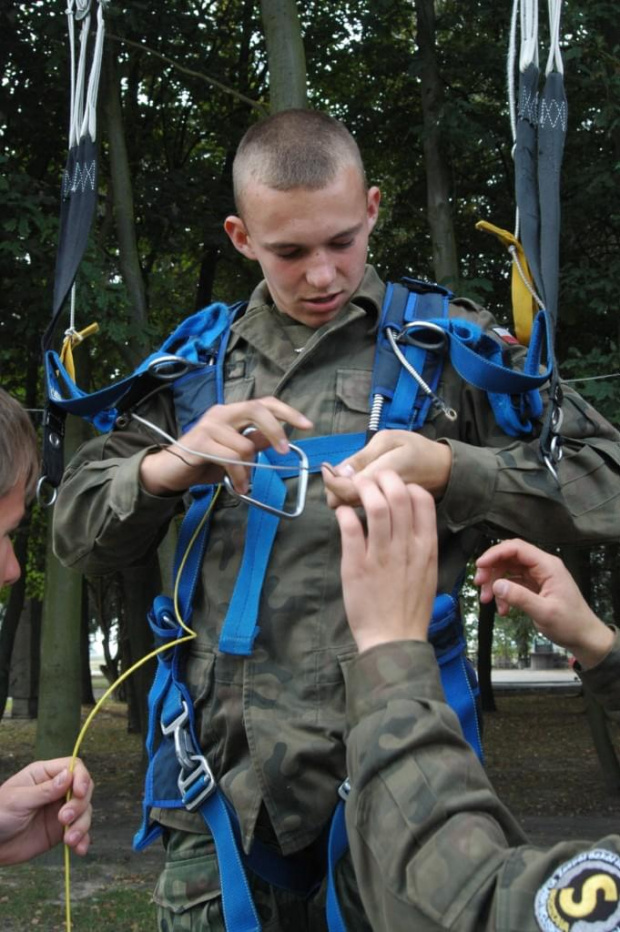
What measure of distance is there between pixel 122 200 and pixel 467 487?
30.7ft

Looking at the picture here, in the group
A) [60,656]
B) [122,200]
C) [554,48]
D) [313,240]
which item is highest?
[122,200]

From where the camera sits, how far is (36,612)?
25203mm

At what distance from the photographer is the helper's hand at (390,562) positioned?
1616 mm

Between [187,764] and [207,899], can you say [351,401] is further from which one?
[207,899]

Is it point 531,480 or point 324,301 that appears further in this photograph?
point 324,301

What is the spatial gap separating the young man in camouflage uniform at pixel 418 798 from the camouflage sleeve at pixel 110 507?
124cm

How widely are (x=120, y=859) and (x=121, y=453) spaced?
27.9 feet

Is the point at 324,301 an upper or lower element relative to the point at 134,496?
upper

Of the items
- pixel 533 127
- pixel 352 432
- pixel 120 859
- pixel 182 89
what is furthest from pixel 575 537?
pixel 182 89

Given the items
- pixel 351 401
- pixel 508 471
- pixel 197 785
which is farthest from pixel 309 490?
pixel 197 785

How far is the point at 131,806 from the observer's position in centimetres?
1374

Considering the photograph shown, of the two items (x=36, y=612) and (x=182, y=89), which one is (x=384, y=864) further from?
(x=36, y=612)

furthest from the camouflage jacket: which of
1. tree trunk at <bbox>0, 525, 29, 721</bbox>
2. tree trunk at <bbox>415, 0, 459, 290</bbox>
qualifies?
tree trunk at <bbox>0, 525, 29, 721</bbox>

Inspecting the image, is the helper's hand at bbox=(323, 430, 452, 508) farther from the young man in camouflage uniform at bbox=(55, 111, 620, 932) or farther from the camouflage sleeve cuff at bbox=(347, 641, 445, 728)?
the camouflage sleeve cuff at bbox=(347, 641, 445, 728)
